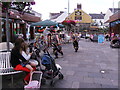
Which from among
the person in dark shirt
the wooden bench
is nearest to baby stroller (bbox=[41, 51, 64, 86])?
the person in dark shirt

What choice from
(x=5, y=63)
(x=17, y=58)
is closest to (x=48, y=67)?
(x=17, y=58)

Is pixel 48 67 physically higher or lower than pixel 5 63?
lower

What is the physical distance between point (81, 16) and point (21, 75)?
4106cm

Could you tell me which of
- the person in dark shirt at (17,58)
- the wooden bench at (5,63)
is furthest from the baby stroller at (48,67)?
the wooden bench at (5,63)

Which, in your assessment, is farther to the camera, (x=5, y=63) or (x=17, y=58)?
(x=5, y=63)

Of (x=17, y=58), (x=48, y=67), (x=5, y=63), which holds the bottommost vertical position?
(x=48, y=67)

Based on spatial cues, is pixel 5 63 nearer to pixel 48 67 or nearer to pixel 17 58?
pixel 17 58

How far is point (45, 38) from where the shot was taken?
12.7 metres

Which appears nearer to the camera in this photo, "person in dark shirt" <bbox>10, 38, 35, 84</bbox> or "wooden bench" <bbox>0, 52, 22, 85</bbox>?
"person in dark shirt" <bbox>10, 38, 35, 84</bbox>

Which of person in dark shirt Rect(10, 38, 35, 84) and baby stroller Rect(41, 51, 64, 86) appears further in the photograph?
baby stroller Rect(41, 51, 64, 86)

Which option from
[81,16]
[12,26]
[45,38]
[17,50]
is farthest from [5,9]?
[81,16]

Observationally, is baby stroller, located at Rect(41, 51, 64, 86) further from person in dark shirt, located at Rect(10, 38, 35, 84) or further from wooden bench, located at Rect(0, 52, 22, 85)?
wooden bench, located at Rect(0, 52, 22, 85)

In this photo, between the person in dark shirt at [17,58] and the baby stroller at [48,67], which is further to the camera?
the baby stroller at [48,67]

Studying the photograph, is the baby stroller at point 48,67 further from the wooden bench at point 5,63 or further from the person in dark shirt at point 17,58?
the wooden bench at point 5,63
